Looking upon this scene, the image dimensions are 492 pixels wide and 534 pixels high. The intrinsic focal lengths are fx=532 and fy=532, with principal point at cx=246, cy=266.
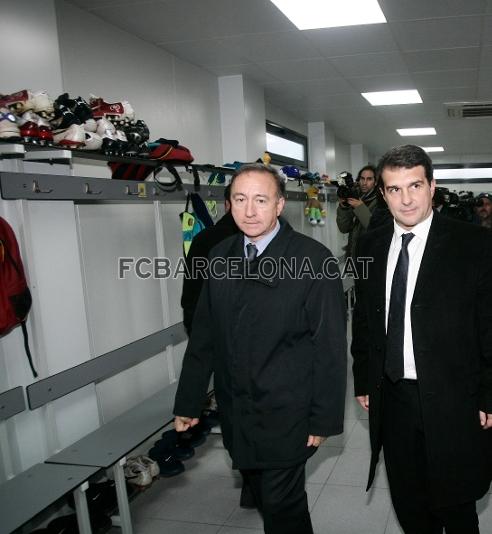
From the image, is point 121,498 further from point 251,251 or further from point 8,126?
point 8,126

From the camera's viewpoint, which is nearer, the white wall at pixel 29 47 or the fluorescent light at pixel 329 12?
the white wall at pixel 29 47

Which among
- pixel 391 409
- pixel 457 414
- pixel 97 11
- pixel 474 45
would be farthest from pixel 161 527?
pixel 474 45

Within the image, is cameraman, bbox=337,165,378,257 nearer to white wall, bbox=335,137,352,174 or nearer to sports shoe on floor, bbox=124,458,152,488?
sports shoe on floor, bbox=124,458,152,488

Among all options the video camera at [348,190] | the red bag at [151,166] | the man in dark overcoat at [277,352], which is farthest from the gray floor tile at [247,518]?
the video camera at [348,190]

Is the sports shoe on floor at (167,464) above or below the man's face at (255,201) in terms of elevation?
below

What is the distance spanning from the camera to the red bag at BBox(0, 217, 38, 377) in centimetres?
232

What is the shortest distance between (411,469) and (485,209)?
699 centimetres

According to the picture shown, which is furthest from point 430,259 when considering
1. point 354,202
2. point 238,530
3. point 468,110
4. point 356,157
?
point 356,157

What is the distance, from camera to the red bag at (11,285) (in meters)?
2.32

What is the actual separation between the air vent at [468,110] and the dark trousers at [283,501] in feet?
22.8

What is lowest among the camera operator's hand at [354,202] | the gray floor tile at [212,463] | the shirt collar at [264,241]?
the gray floor tile at [212,463]

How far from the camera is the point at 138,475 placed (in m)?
3.00

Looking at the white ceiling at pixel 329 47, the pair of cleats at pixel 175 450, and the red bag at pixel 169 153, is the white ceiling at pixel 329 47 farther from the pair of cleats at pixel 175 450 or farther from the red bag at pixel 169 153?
the pair of cleats at pixel 175 450

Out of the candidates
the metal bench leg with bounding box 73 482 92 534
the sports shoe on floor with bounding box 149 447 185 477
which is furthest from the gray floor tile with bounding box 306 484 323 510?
the metal bench leg with bounding box 73 482 92 534
